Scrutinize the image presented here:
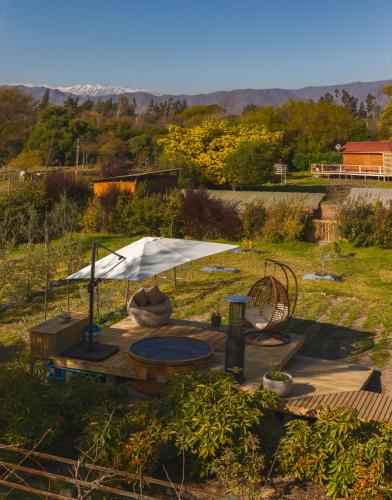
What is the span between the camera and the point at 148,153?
5462 centimetres

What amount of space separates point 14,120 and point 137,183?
45.2 m

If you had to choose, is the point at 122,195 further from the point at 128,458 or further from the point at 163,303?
the point at 128,458

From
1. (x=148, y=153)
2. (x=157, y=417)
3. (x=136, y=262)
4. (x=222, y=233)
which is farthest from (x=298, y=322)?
(x=148, y=153)

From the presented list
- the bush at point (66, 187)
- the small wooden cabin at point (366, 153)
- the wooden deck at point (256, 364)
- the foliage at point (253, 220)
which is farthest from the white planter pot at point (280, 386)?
the small wooden cabin at point (366, 153)

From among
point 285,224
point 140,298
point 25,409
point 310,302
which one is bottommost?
point 310,302

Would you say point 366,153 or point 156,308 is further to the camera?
point 366,153

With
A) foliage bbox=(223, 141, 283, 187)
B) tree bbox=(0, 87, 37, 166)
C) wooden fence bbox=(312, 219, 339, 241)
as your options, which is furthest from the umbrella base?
tree bbox=(0, 87, 37, 166)

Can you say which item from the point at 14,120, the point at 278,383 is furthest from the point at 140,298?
the point at 14,120

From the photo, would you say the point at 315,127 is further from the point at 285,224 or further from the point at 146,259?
the point at 146,259

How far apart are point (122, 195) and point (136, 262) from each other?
14507 mm

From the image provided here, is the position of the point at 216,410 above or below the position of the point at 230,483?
above

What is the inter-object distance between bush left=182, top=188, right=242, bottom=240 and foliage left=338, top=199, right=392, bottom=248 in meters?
3.96

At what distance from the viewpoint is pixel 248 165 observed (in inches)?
1345

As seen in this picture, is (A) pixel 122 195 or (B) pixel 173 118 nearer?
(A) pixel 122 195
